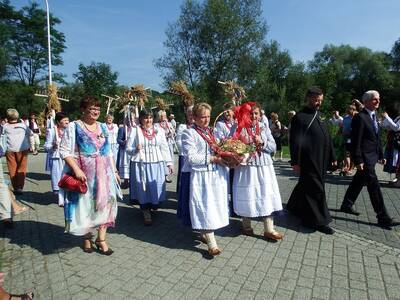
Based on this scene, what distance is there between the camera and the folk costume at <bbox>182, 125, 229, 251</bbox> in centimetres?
478

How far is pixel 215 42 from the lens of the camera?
31.1 metres

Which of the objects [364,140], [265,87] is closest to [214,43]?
[265,87]

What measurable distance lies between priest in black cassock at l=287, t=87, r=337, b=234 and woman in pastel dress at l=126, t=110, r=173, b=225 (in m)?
2.24

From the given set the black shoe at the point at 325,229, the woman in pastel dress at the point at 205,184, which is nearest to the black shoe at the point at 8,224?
the woman in pastel dress at the point at 205,184

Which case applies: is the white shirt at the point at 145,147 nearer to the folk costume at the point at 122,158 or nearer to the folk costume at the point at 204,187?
the folk costume at the point at 204,187

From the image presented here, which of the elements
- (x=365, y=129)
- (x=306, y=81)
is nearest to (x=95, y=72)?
(x=306, y=81)

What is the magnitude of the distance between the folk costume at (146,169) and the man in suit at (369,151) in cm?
316

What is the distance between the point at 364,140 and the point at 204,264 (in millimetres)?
3304

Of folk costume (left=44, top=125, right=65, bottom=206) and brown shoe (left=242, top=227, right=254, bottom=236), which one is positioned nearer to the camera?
brown shoe (left=242, top=227, right=254, bottom=236)

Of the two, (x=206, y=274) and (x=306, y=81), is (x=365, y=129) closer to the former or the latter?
(x=206, y=274)

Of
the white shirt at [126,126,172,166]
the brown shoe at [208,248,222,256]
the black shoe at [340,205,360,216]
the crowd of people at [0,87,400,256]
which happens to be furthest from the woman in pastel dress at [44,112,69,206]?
the black shoe at [340,205,360,216]

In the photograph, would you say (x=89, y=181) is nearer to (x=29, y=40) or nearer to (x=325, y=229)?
(x=325, y=229)

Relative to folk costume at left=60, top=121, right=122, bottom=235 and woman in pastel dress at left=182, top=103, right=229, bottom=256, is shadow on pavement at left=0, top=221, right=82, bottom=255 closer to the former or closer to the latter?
folk costume at left=60, top=121, right=122, bottom=235

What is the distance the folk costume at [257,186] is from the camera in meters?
5.18
